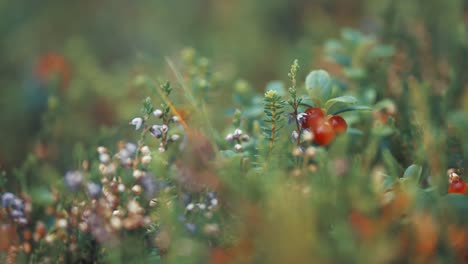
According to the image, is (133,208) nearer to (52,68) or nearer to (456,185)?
(456,185)

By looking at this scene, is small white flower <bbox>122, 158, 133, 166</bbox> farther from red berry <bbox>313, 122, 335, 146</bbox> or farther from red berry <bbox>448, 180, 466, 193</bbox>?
red berry <bbox>448, 180, 466, 193</bbox>

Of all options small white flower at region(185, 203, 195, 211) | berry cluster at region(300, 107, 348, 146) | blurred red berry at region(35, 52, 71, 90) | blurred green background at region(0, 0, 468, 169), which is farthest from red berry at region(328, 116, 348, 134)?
blurred red berry at region(35, 52, 71, 90)

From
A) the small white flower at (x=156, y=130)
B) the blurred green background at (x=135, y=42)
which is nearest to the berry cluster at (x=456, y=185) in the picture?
the small white flower at (x=156, y=130)

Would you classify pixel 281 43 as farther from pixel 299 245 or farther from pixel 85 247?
pixel 299 245

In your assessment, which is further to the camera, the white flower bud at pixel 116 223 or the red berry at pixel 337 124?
the red berry at pixel 337 124

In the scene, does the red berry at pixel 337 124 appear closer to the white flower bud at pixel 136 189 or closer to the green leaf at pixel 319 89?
the green leaf at pixel 319 89

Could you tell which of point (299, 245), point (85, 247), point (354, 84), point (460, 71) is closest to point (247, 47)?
point (354, 84)

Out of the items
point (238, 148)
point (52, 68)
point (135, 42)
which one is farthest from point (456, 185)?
point (135, 42)
